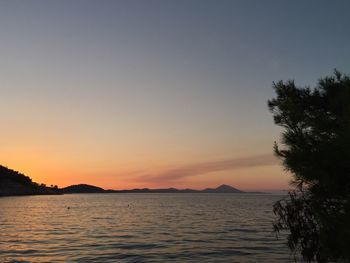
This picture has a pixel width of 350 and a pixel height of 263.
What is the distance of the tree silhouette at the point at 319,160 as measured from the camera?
10672mm

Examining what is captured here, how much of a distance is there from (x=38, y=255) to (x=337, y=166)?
28.8 metres

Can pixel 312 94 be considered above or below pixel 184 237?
above

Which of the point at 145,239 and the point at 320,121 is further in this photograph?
the point at 145,239

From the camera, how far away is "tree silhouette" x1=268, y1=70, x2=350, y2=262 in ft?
35.0

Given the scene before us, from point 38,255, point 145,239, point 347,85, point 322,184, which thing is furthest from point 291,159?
point 145,239

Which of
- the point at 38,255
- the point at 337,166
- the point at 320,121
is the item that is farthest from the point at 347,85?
the point at 38,255

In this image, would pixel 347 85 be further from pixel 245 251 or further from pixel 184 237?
pixel 184 237

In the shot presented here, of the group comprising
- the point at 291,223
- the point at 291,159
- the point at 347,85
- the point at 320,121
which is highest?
the point at 347,85

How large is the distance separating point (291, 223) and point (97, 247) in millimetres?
26190

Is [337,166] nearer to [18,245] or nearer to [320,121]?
[320,121]

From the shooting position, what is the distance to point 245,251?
1364 inches

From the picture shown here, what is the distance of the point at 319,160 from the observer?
11.2m

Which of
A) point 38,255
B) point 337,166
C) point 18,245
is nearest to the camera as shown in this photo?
point 337,166

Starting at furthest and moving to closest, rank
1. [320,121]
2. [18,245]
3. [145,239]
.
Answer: [145,239] → [18,245] → [320,121]
